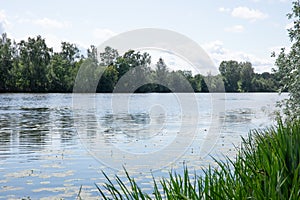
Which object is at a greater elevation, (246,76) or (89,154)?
(246,76)

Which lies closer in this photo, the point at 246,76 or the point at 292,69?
the point at 292,69

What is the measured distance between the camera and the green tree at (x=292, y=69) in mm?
11955

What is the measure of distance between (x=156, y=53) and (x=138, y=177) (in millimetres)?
2868

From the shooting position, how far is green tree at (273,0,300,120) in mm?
11955

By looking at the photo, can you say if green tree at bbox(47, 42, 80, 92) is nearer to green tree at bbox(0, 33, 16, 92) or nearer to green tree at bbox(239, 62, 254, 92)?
green tree at bbox(0, 33, 16, 92)

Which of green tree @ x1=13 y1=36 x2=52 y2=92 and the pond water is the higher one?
green tree @ x1=13 y1=36 x2=52 y2=92

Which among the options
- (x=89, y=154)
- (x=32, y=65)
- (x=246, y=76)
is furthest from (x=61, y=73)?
(x=89, y=154)

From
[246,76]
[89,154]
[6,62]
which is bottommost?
[89,154]

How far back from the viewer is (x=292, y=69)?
12.4 meters

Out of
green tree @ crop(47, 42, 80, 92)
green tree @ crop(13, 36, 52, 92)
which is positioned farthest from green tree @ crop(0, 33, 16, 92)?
green tree @ crop(47, 42, 80, 92)

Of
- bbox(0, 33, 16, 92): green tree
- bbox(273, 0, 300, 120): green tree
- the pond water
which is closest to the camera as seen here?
the pond water

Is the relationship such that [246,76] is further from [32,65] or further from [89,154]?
[89,154]

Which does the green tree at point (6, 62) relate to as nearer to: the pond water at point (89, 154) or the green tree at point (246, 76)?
the green tree at point (246, 76)

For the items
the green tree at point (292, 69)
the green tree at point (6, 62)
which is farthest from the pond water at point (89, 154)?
the green tree at point (6, 62)
